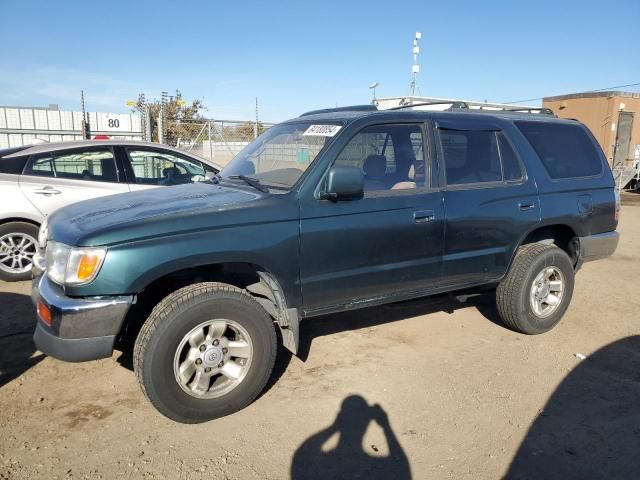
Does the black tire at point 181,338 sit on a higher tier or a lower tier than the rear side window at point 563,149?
lower

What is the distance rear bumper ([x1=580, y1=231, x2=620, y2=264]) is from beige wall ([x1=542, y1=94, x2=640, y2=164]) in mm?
14171

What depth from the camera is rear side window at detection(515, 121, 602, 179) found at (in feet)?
15.0

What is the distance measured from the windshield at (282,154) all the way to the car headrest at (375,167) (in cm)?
35

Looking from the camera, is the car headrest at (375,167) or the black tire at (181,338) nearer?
the black tire at (181,338)

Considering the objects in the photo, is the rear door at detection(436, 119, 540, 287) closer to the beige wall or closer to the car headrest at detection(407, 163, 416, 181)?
the car headrest at detection(407, 163, 416, 181)

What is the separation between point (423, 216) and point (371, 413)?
1476 mm

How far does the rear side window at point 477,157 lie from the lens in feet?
13.2

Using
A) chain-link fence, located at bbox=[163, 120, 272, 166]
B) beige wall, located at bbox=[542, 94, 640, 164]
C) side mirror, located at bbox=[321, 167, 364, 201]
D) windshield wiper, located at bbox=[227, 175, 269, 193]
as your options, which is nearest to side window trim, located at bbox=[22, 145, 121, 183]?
windshield wiper, located at bbox=[227, 175, 269, 193]

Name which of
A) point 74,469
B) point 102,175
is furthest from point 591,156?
point 102,175

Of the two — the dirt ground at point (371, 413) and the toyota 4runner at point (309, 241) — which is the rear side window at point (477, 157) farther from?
the dirt ground at point (371, 413)

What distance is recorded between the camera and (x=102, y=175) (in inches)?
247

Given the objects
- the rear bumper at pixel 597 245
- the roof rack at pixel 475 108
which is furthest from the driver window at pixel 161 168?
the rear bumper at pixel 597 245

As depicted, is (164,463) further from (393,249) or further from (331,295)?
(393,249)

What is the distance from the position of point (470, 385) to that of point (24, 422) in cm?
305
